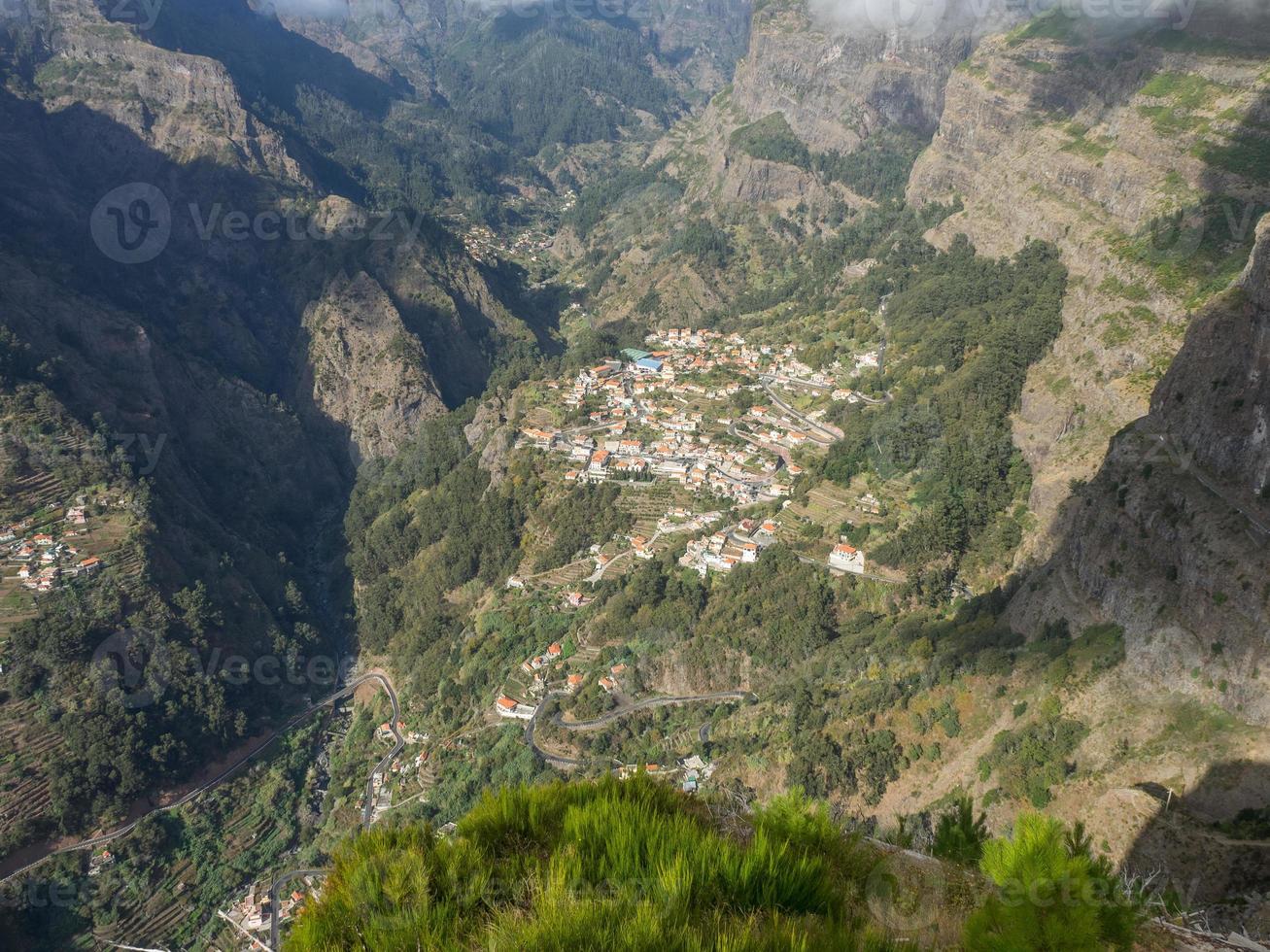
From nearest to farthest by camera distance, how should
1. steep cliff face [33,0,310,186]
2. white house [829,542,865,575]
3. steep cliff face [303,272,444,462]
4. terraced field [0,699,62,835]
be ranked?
1. terraced field [0,699,62,835]
2. white house [829,542,865,575]
3. steep cliff face [303,272,444,462]
4. steep cliff face [33,0,310,186]

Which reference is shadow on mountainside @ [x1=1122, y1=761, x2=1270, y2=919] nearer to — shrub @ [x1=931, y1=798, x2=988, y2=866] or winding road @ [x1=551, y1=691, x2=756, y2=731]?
shrub @ [x1=931, y1=798, x2=988, y2=866]

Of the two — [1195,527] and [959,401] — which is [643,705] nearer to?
[1195,527]

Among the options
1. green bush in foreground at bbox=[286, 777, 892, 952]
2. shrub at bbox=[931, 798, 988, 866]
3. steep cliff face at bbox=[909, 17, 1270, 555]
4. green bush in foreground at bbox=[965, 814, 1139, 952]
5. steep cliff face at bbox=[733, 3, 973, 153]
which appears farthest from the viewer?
steep cliff face at bbox=[733, 3, 973, 153]

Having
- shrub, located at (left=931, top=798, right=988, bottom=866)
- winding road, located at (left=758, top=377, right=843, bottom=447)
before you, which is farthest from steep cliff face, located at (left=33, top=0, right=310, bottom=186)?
shrub, located at (left=931, top=798, right=988, bottom=866)

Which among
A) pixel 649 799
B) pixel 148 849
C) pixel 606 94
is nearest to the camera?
pixel 649 799

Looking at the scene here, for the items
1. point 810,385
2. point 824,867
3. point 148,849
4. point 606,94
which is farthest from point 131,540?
point 606,94

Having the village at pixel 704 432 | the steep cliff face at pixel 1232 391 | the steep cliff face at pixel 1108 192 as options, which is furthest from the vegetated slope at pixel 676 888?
the village at pixel 704 432

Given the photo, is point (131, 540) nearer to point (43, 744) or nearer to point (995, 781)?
point (43, 744)
